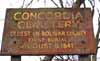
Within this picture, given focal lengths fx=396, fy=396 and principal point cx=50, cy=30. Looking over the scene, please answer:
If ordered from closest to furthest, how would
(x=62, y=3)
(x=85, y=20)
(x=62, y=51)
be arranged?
(x=62, y=51) → (x=85, y=20) → (x=62, y=3)

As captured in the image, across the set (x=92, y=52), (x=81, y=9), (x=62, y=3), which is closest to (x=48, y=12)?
(x=81, y=9)

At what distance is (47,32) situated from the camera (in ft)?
20.8

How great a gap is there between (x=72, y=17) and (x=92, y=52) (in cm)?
74

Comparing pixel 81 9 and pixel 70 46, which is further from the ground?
pixel 81 9

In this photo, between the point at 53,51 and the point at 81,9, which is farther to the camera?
the point at 81,9

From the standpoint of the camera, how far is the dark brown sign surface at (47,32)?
6.17 m

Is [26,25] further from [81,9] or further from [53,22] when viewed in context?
[81,9]

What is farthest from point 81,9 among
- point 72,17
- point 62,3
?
point 62,3

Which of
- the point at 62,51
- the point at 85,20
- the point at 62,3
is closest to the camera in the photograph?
the point at 62,51

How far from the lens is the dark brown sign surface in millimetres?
6168

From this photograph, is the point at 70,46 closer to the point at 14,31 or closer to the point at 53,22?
the point at 53,22

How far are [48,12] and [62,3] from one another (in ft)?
9.97

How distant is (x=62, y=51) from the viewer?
20.1 ft

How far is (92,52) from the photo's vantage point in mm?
6152
